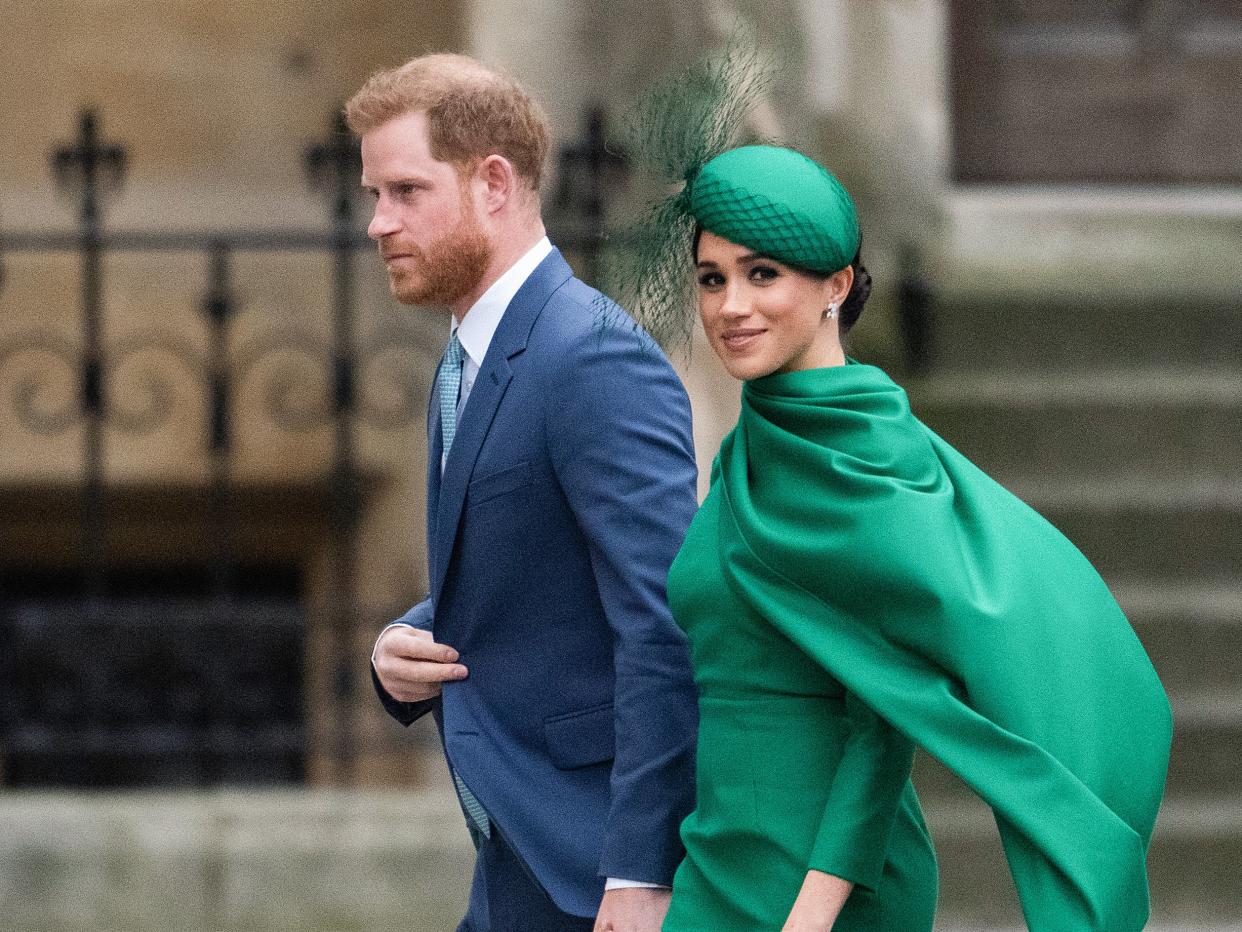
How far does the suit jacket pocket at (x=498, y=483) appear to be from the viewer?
296 cm

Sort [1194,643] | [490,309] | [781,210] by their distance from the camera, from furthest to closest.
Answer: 1. [1194,643]
2. [490,309]
3. [781,210]

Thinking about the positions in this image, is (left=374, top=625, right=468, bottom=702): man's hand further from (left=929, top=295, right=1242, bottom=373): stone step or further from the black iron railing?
(left=929, top=295, right=1242, bottom=373): stone step

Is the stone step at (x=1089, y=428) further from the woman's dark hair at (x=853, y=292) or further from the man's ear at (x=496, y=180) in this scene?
the woman's dark hair at (x=853, y=292)

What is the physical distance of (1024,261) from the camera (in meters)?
6.39

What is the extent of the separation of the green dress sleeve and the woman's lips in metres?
0.05

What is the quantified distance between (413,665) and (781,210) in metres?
0.85

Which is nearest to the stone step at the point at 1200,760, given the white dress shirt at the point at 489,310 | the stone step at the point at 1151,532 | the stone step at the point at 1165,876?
the stone step at the point at 1165,876

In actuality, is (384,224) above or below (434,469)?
above

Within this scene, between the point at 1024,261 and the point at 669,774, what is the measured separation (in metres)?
3.85

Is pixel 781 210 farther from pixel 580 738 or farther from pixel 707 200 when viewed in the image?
pixel 580 738

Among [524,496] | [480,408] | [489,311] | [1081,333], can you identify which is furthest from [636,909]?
[1081,333]

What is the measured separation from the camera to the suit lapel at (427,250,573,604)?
3006 mm

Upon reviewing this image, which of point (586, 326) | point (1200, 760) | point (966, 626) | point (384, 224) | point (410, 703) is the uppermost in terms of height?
point (384, 224)

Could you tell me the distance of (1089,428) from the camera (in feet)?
19.8
